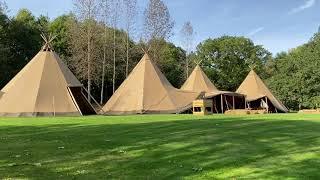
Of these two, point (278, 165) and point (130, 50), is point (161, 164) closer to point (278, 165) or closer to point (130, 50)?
point (278, 165)

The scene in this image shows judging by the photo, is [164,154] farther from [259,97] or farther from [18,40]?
[18,40]

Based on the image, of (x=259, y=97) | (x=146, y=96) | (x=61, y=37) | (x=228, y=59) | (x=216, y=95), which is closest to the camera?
(x=146, y=96)

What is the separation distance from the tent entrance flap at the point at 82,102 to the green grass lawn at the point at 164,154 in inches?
805

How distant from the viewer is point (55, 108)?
1344 inches

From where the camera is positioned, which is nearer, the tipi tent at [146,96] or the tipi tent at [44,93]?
the tipi tent at [44,93]

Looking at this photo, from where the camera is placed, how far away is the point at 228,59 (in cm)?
8381

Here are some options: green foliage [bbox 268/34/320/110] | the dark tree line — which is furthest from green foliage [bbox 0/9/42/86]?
green foliage [bbox 268/34/320/110]

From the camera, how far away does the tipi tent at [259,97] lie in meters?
52.7

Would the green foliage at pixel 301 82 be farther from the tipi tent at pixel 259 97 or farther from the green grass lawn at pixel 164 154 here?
the green grass lawn at pixel 164 154

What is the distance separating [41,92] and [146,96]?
9.42 meters

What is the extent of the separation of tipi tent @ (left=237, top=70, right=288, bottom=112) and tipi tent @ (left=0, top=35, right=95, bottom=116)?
2243cm

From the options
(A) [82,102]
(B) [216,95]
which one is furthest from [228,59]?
(A) [82,102]

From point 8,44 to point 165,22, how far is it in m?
19.7

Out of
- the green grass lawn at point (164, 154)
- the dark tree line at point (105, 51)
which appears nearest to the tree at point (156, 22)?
the dark tree line at point (105, 51)
